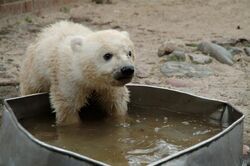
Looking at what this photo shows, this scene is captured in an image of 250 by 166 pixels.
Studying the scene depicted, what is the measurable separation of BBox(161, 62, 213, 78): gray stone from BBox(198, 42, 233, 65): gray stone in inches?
10.9

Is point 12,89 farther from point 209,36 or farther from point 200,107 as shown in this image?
point 209,36

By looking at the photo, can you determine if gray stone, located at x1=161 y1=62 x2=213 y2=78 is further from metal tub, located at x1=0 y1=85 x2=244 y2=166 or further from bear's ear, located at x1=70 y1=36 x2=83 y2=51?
bear's ear, located at x1=70 y1=36 x2=83 y2=51

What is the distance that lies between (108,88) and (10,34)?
122 inches

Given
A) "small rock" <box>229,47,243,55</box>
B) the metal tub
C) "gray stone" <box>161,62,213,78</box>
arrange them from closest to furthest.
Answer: the metal tub, "gray stone" <box>161,62,213,78</box>, "small rock" <box>229,47,243,55</box>

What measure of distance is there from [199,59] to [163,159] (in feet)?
10.6

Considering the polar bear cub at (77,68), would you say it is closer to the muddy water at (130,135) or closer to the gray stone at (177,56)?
the muddy water at (130,135)

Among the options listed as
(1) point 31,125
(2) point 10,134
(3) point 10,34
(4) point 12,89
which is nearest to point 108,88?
(1) point 31,125

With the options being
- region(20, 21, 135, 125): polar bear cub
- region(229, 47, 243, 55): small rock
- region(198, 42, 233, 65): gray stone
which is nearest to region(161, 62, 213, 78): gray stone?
region(198, 42, 233, 65): gray stone

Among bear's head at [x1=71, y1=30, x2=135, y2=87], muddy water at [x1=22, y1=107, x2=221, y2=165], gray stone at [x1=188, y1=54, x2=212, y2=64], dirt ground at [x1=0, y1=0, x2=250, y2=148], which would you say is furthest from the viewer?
gray stone at [x1=188, y1=54, x2=212, y2=64]

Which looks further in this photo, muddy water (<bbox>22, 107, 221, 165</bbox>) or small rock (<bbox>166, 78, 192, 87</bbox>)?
small rock (<bbox>166, 78, 192, 87</bbox>)

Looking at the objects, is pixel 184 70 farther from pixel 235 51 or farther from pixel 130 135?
pixel 130 135

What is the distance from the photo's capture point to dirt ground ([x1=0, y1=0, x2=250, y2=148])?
504 centimetres

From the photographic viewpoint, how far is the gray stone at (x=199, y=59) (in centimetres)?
565

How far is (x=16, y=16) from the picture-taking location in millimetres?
7172
